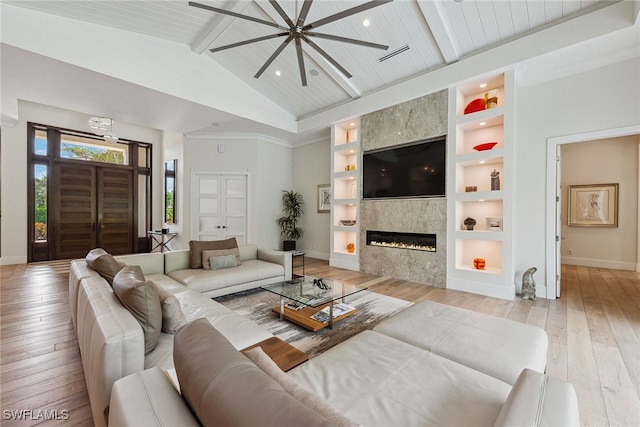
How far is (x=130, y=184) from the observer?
733 cm

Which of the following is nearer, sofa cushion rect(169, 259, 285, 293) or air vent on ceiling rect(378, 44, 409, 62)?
sofa cushion rect(169, 259, 285, 293)

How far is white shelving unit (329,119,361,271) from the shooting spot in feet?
18.5

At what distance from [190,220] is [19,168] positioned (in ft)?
→ 11.8

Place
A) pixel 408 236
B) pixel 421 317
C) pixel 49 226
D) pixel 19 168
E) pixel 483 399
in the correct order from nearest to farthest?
1. pixel 483 399
2. pixel 421 317
3. pixel 408 236
4. pixel 19 168
5. pixel 49 226

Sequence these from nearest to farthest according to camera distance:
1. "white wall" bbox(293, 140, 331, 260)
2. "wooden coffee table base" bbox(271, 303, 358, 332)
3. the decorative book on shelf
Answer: "wooden coffee table base" bbox(271, 303, 358, 332), the decorative book on shelf, "white wall" bbox(293, 140, 331, 260)

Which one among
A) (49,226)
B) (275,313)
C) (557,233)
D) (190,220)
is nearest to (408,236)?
(557,233)

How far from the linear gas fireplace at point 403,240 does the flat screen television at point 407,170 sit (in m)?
0.72

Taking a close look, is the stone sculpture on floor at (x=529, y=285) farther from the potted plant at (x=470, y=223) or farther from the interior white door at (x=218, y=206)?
the interior white door at (x=218, y=206)

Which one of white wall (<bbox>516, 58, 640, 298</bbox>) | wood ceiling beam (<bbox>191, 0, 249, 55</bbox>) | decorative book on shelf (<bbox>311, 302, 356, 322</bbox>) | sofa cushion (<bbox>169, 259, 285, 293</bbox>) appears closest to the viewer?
decorative book on shelf (<bbox>311, 302, 356, 322</bbox>)

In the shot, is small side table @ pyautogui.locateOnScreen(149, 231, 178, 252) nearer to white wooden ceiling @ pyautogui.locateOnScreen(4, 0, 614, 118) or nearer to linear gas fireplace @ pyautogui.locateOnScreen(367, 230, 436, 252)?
white wooden ceiling @ pyautogui.locateOnScreen(4, 0, 614, 118)

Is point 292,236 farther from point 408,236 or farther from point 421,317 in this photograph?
point 421,317

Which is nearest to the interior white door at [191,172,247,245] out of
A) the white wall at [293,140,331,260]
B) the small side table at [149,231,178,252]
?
the small side table at [149,231,178,252]

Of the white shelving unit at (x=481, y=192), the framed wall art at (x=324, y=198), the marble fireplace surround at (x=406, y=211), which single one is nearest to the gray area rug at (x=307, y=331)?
the marble fireplace surround at (x=406, y=211)

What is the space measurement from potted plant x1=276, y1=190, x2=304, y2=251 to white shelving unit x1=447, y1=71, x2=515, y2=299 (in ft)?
13.0
